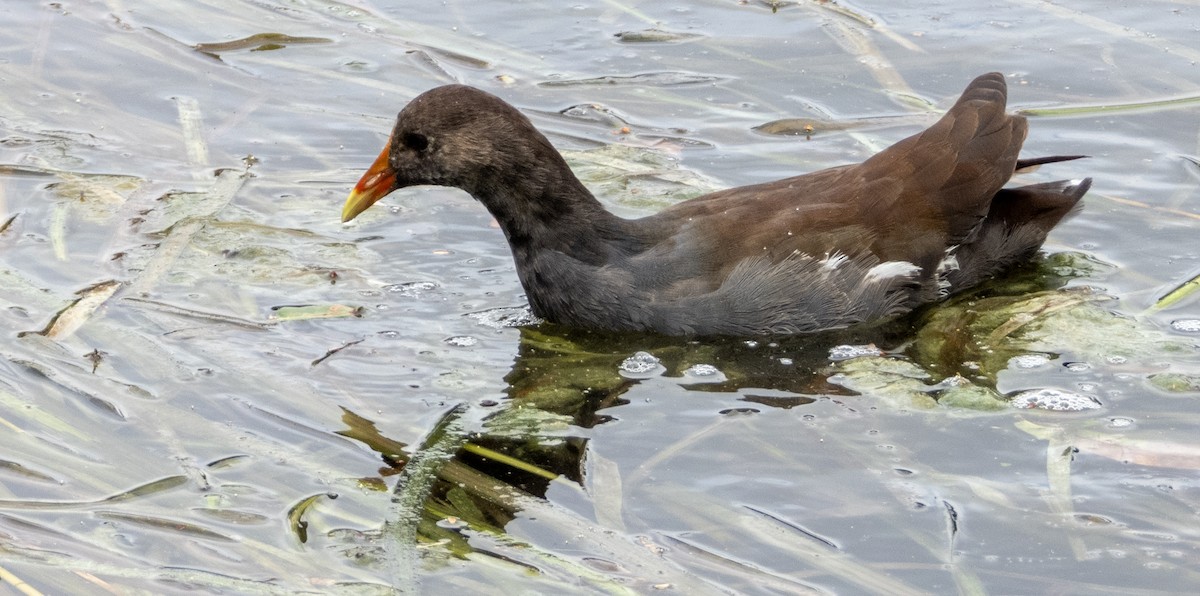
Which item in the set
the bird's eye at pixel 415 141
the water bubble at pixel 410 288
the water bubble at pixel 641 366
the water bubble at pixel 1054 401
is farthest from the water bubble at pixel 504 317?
the water bubble at pixel 1054 401

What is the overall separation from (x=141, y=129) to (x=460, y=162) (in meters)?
2.33

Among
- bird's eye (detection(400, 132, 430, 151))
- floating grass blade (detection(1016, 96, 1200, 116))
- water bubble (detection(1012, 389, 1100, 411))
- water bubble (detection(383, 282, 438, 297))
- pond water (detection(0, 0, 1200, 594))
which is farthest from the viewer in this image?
floating grass blade (detection(1016, 96, 1200, 116))

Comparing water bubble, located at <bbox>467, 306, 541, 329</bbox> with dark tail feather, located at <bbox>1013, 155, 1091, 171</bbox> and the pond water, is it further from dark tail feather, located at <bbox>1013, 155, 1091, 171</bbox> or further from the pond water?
dark tail feather, located at <bbox>1013, 155, 1091, 171</bbox>

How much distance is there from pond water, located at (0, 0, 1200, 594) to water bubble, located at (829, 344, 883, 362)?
0.05 meters

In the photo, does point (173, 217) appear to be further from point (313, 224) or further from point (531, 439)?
point (531, 439)

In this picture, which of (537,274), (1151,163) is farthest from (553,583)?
(1151,163)

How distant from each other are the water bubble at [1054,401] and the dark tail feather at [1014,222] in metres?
0.94

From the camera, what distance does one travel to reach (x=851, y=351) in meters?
5.64

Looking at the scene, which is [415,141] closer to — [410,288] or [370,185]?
[370,185]

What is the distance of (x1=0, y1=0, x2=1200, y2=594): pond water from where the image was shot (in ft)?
14.2

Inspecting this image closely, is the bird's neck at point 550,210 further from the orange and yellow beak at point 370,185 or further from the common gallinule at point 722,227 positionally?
the orange and yellow beak at point 370,185

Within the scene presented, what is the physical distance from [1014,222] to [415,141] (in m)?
2.39

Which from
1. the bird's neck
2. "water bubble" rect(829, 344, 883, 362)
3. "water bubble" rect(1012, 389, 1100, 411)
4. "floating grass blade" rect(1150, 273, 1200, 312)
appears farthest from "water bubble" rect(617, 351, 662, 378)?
"floating grass blade" rect(1150, 273, 1200, 312)

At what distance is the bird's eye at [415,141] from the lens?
18.8 ft
